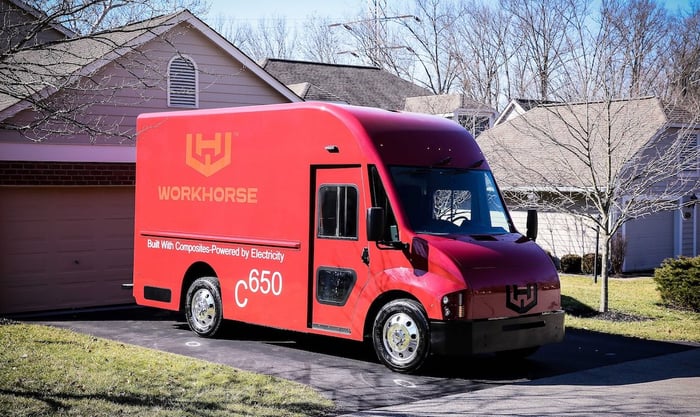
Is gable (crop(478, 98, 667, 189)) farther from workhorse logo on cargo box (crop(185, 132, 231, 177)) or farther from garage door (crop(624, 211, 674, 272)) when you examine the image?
workhorse logo on cargo box (crop(185, 132, 231, 177))

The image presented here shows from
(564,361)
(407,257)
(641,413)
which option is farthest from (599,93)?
(641,413)

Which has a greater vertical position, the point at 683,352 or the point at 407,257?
the point at 407,257

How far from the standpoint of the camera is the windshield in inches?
437

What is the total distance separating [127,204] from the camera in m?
17.4

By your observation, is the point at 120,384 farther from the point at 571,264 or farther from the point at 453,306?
the point at 571,264

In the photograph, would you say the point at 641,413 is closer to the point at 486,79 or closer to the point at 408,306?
the point at 408,306

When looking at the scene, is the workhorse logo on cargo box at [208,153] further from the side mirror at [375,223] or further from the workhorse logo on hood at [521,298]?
the workhorse logo on hood at [521,298]

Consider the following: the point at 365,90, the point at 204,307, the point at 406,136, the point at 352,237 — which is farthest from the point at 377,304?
the point at 365,90

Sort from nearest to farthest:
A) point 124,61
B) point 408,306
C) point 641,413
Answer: point 641,413, point 408,306, point 124,61

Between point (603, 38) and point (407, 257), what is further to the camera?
point (603, 38)

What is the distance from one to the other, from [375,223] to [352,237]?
0.85 meters

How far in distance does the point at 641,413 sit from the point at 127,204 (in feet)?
36.9

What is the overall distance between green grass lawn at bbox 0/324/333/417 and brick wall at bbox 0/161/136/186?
4849mm

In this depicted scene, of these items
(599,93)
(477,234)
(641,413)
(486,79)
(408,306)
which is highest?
(486,79)
